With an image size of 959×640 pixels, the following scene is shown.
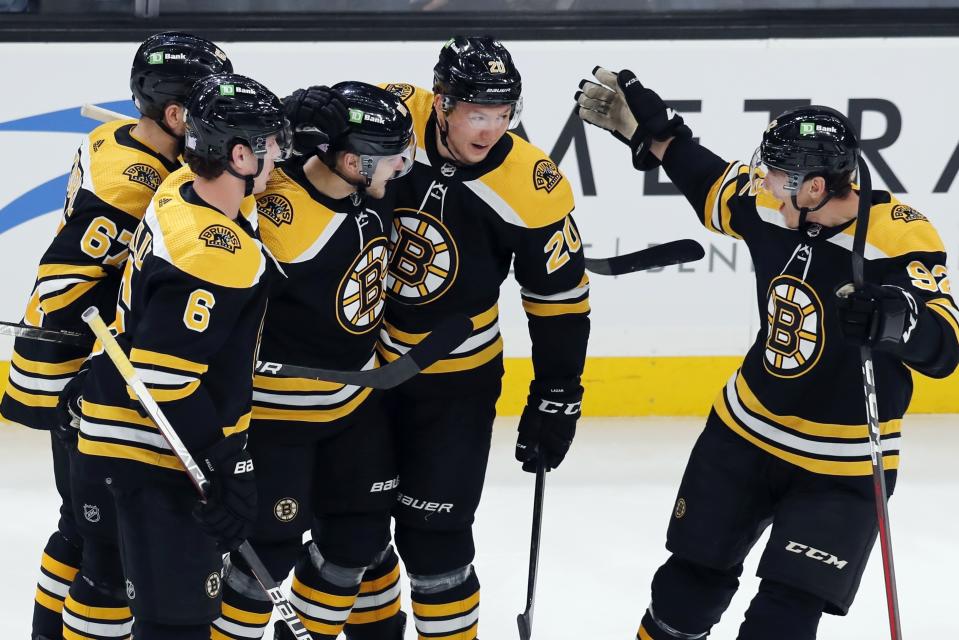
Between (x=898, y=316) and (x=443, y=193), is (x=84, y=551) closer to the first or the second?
(x=443, y=193)

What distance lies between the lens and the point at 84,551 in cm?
264

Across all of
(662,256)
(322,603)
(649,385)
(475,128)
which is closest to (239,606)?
(322,603)

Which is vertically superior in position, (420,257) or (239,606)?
(420,257)

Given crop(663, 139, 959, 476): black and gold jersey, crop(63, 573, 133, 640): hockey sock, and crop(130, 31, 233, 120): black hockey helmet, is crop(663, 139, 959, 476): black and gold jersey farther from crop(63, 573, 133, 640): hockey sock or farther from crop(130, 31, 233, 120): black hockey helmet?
crop(63, 573, 133, 640): hockey sock

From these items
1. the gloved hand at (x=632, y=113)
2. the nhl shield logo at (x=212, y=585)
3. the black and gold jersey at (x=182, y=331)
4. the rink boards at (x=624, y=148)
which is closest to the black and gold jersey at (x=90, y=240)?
the black and gold jersey at (x=182, y=331)

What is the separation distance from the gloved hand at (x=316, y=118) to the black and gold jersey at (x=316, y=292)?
0.08 m

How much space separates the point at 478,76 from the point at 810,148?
0.64m

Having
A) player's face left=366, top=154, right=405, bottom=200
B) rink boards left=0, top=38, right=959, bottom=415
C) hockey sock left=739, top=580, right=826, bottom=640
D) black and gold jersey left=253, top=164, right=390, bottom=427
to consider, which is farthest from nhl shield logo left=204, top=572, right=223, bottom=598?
rink boards left=0, top=38, right=959, bottom=415

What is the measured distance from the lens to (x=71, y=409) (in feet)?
8.44

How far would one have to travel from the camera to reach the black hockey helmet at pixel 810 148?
8.13 feet

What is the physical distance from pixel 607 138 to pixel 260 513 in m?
2.24

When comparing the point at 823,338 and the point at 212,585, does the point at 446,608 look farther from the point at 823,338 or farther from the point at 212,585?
the point at 823,338

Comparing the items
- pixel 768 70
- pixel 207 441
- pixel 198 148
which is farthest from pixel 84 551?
pixel 768 70

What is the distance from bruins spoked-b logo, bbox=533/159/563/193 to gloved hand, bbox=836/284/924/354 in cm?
65
